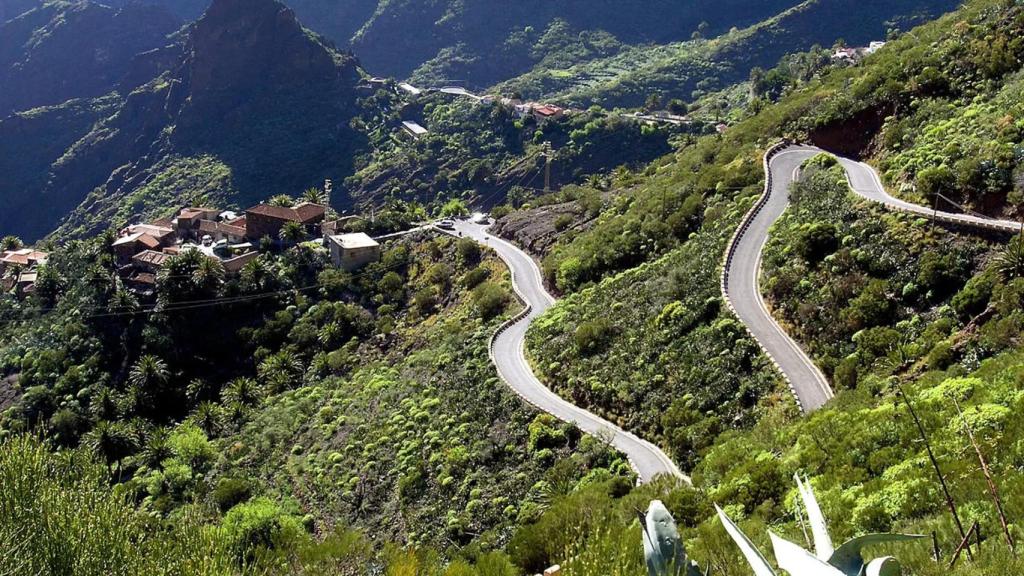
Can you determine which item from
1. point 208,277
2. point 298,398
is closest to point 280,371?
point 298,398

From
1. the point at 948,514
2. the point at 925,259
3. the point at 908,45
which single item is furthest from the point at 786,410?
the point at 908,45

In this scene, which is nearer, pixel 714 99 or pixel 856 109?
pixel 856 109

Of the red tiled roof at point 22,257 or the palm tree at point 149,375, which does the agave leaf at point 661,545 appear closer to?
the palm tree at point 149,375

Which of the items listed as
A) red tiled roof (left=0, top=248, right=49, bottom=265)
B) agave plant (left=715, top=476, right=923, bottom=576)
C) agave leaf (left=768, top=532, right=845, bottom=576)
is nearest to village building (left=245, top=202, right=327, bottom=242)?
red tiled roof (left=0, top=248, right=49, bottom=265)

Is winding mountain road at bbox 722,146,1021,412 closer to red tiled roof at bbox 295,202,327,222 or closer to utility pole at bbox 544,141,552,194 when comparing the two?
red tiled roof at bbox 295,202,327,222

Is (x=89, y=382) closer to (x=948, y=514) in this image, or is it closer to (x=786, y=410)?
(x=786, y=410)

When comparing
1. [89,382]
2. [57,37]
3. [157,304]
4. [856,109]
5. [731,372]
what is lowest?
[89,382]

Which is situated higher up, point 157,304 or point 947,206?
point 947,206
